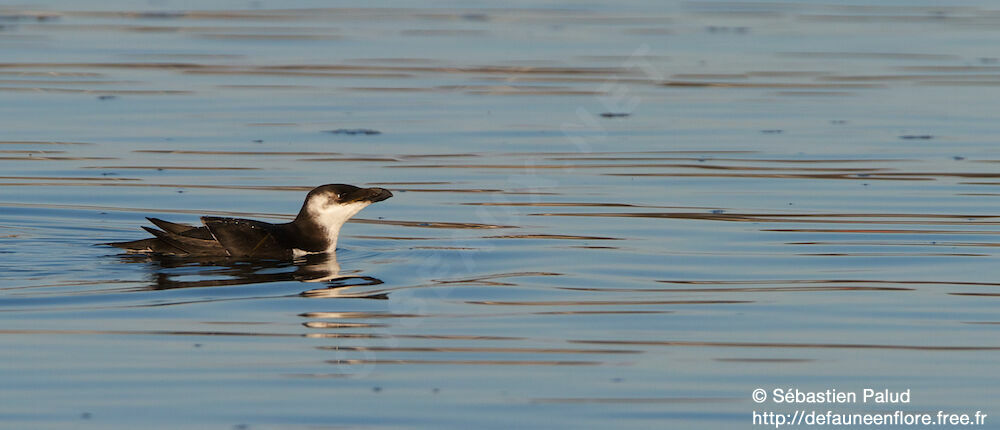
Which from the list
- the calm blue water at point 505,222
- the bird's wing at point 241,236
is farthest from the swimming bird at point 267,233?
the calm blue water at point 505,222

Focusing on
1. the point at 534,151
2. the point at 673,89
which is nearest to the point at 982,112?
the point at 673,89

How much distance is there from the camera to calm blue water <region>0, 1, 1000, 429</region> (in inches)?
293

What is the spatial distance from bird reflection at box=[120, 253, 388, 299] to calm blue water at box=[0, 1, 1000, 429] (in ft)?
0.14

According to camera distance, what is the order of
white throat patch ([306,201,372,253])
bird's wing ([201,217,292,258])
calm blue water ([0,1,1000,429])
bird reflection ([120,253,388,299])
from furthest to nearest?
1. white throat patch ([306,201,372,253])
2. bird's wing ([201,217,292,258])
3. bird reflection ([120,253,388,299])
4. calm blue water ([0,1,1000,429])

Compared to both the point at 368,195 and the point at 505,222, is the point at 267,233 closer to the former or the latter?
the point at 368,195

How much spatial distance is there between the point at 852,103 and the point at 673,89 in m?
2.09

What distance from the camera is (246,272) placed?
1032 centimetres

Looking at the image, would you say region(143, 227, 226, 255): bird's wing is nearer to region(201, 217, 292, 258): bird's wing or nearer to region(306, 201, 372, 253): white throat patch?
region(201, 217, 292, 258): bird's wing

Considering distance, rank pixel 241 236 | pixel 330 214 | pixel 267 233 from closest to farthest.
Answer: pixel 241 236 → pixel 267 233 → pixel 330 214

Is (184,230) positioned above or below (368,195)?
below

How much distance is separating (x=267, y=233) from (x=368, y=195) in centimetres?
70

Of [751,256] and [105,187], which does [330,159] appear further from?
[751,256]

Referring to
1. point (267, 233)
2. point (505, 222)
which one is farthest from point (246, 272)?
point (505, 222)

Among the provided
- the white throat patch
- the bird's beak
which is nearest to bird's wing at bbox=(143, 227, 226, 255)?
the white throat patch
